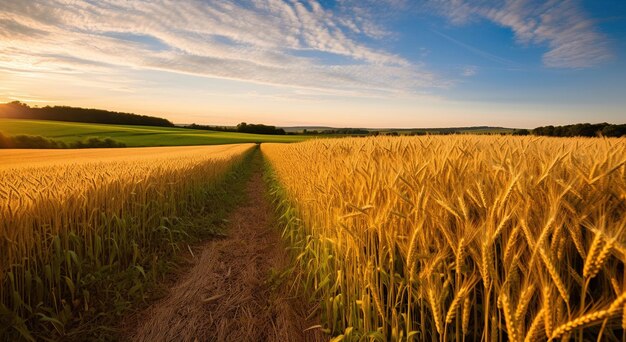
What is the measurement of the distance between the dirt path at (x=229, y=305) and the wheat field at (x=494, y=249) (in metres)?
0.61

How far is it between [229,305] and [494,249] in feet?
10.4

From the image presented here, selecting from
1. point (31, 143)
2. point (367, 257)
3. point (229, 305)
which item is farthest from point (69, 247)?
point (31, 143)

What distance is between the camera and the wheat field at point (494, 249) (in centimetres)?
116

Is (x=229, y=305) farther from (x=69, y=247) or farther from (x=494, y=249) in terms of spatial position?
(x=494, y=249)

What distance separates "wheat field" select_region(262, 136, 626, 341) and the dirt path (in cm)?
61

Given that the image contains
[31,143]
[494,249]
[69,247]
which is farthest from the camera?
[31,143]

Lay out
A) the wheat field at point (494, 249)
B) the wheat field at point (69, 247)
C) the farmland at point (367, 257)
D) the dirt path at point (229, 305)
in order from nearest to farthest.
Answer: the wheat field at point (494, 249)
the farmland at point (367, 257)
the wheat field at point (69, 247)
the dirt path at point (229, 305)

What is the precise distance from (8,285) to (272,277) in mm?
2654

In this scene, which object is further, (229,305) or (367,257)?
(229,305)

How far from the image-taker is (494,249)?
1630mm

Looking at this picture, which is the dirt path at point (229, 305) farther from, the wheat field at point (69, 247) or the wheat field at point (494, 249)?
the wheat field at point (494, 249)

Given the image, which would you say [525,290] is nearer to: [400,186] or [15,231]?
[400,186]

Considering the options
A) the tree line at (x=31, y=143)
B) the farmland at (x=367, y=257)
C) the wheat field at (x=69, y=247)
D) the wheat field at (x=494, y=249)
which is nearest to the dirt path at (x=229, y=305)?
the farmland at (x=367, y=257)

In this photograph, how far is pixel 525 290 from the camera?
1.15 m
